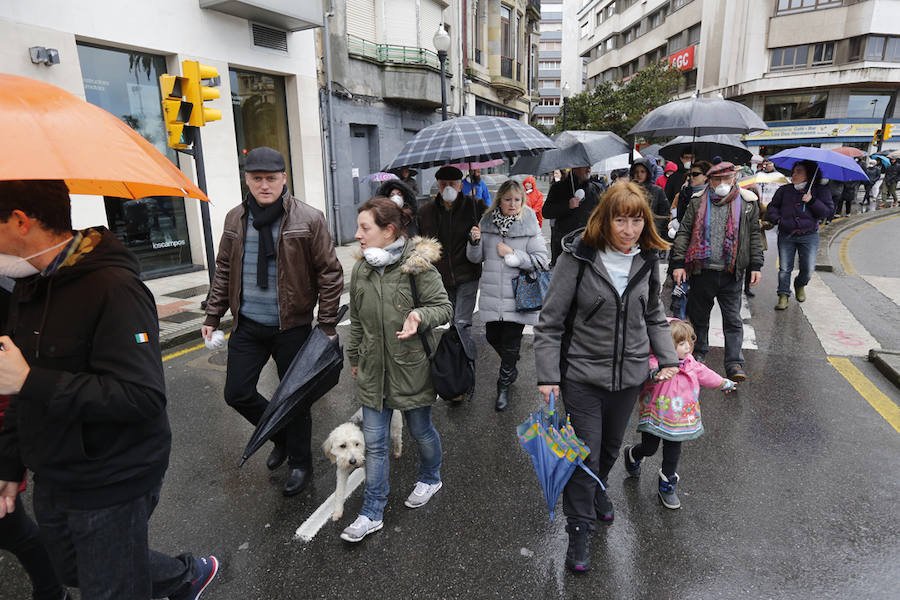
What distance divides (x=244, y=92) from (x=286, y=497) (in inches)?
418

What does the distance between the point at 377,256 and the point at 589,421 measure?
4.47 ft

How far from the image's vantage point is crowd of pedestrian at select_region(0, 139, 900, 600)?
5.40 feet

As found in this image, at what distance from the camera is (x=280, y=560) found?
2.83 metres

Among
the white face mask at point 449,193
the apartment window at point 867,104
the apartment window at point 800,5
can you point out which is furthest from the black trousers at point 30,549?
the apartment window at point 867,104

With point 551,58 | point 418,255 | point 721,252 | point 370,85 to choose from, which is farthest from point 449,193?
point 551,58

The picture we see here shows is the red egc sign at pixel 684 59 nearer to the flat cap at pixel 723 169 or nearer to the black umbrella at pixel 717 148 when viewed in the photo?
the black umbrella at pixel 717 148

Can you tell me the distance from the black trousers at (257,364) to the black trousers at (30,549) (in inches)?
46.5

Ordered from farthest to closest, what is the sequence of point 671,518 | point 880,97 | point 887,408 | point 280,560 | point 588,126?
point 880,97 < point 588,126 < point 887,408 < point 671,518 < point 280,560

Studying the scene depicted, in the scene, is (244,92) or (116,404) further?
(244,92)

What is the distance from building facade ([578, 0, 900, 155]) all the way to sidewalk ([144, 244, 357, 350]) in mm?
37501

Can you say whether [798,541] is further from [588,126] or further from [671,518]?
[588,126]

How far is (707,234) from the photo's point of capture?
488 centimetres

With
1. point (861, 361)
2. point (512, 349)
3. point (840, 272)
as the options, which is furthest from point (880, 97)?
point (512, 349)

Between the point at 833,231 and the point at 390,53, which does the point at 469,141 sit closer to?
the point at 390,53
